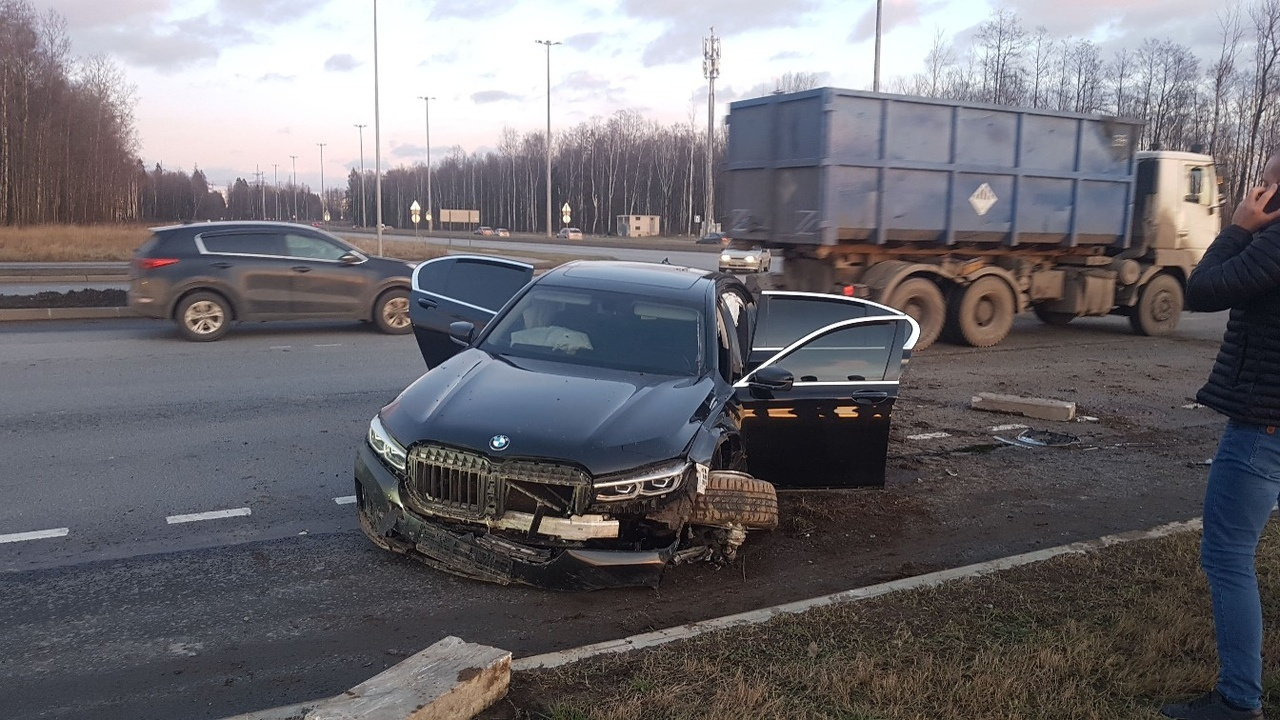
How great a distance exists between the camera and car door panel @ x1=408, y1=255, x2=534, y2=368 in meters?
7.47

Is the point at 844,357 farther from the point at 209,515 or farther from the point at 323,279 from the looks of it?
the point at 323,279

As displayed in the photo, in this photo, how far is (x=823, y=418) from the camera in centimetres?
588

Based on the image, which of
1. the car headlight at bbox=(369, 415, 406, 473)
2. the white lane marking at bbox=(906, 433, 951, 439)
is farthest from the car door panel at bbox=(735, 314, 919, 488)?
the white lane marking at bbox=(906, 433, 951, 439)

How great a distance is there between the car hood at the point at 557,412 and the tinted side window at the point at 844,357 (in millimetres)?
848

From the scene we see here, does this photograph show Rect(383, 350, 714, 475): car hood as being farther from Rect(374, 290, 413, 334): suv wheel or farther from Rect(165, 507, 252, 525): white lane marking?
Rect(374, 290, 413, 334): suv wheel

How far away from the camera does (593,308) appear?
20.1ft

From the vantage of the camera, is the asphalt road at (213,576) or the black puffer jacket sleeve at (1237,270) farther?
the asphalt road at (213,576)

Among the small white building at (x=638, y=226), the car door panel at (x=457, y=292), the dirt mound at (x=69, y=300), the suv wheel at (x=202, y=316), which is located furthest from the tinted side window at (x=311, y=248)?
the small white building at (x=638, y=226)

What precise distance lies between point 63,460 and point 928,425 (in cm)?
700

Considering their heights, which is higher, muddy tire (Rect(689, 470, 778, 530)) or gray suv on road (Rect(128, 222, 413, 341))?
gray suv on road (Rect(128, 222, 413, 341))

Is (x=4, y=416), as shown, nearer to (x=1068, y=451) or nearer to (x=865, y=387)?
(x=865, y=387)

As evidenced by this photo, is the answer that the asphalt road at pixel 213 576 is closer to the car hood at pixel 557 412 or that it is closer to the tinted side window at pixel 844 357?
the car hood at pixel 557 412

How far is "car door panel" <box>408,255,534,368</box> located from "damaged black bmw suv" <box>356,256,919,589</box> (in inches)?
11.6

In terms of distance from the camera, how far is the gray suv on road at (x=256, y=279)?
12836mm
